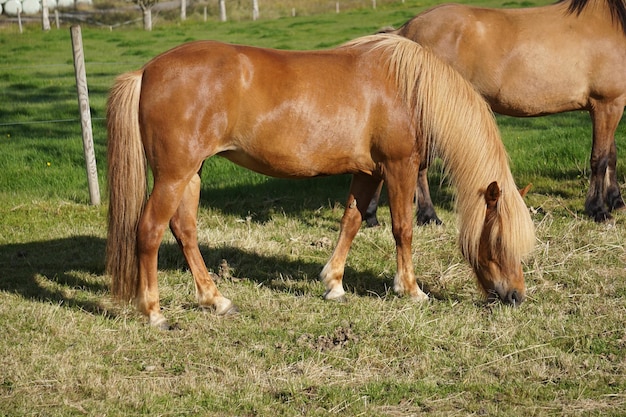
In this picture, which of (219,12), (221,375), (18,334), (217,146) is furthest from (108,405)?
(219,12)

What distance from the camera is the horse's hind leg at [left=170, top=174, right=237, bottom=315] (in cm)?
520

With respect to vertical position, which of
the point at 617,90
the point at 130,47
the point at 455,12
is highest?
the point at 455,12

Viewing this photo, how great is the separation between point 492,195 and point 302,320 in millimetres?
1477

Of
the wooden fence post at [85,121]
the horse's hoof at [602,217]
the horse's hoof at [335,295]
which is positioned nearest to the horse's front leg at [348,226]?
the horse's hoof at [335,295]

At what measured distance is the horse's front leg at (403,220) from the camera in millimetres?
5301

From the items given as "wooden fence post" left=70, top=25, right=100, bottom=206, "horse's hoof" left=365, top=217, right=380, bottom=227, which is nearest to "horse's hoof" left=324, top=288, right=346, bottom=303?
"horse's hoof" left=365, top=217, right=380, bottom=227

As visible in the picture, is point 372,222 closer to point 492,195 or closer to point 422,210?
point 422,210

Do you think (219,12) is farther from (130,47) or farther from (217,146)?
(217,146)

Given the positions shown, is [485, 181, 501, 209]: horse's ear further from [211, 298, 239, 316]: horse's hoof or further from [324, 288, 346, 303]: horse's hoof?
[211, 298, 239, 316]: horse's hoof

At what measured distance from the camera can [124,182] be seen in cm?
494

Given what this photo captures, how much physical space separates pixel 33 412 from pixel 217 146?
197cm

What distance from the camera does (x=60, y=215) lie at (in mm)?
7844

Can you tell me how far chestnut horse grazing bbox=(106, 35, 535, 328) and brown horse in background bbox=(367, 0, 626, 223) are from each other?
2159 mm

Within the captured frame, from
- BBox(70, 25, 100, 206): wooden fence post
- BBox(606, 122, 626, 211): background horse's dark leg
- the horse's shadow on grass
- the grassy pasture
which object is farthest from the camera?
BBox(70, 25, 100, 206): wooden fence post
